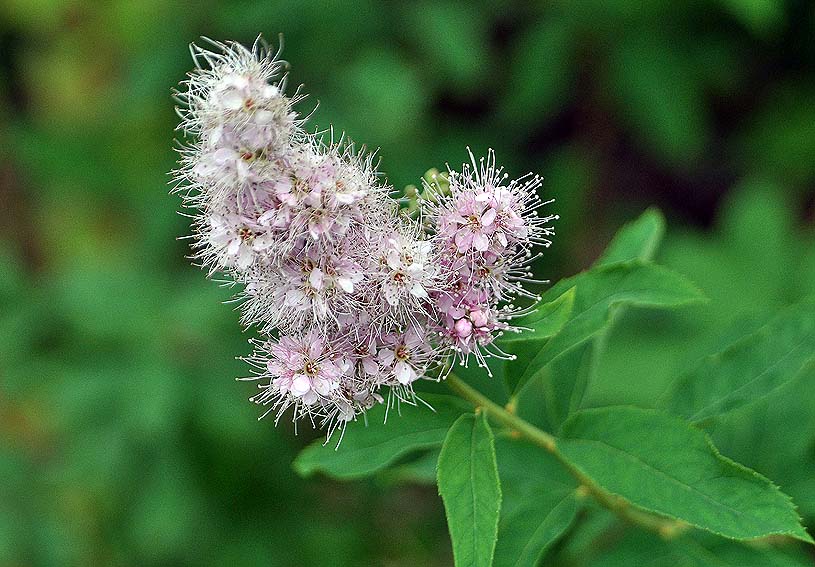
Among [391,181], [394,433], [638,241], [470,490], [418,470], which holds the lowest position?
[470,490]

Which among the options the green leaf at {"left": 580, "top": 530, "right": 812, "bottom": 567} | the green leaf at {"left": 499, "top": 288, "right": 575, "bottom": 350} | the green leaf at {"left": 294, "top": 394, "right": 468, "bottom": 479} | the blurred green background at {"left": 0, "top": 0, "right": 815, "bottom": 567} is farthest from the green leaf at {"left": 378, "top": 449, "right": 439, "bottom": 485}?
the blurred green background at {"left": 0, "top": 0, "right": 815, "bottom": 567}

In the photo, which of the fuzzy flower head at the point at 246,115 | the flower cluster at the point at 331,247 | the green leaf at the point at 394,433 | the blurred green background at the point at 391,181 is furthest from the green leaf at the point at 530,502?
the blurred green background at the point at 391,181

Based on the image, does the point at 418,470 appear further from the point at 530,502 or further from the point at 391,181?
the point at 391,181

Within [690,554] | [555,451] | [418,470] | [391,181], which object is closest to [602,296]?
[555,451]

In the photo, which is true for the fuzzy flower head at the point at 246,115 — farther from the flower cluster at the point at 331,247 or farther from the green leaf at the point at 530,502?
the green leaf at the point at 530,502

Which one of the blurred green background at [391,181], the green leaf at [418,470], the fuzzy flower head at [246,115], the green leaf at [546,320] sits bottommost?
the green leaf at [546,320]

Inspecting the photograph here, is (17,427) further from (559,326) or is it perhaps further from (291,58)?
(559,326)
